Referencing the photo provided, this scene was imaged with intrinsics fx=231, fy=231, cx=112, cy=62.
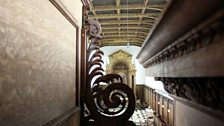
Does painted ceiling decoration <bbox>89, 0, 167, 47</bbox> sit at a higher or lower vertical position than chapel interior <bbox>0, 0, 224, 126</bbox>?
higher

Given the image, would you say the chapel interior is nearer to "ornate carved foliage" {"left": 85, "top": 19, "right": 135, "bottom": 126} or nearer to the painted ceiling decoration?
"ornate carved foliage" {"left": 85, "top": 19, "right": 135, "bottom": 126}

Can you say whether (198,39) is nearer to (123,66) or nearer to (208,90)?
(208,90)

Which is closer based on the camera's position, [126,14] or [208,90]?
[208,90]

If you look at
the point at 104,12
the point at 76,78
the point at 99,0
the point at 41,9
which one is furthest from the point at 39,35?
the point at 104,12

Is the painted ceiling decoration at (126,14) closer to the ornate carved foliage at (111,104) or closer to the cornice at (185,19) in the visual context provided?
the ornate carved foliage at (111,104)

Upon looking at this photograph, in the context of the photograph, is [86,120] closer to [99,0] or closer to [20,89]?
[20,89]

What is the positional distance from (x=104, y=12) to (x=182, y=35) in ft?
22.9

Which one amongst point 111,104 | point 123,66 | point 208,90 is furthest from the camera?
point 123,66

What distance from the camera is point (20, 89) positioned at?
0.68 metres

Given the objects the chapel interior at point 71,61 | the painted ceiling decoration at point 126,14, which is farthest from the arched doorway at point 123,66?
the chapel interior at point 71,61

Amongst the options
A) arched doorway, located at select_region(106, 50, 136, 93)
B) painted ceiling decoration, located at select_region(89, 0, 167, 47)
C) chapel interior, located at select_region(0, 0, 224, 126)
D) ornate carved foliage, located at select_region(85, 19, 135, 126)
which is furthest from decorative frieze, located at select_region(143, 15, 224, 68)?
arched doorway, located at select_region(106, 50, 136, 93)

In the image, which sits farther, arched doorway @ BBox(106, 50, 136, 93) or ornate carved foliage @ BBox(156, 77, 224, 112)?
arched doorway @ BBox(106, 50, 136, 93)

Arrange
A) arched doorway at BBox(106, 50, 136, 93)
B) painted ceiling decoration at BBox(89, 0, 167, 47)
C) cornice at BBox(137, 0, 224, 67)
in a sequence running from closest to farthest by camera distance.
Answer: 1. cornice at BBox(137, 0, 224, 67)
2. painted ceiling decoration at BBox(89, 0, 167, 47)
3. arched doorway at BBox(106, 50, 136, 93)

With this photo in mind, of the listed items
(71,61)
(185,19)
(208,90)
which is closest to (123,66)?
(71,61)
